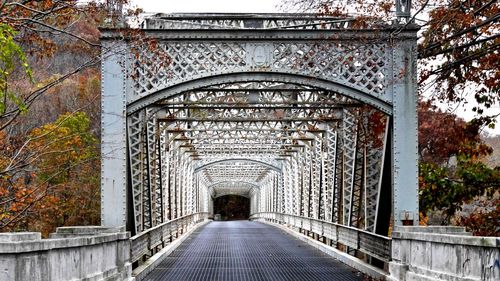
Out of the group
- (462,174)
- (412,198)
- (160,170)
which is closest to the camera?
(412,198)

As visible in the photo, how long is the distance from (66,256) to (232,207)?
115m

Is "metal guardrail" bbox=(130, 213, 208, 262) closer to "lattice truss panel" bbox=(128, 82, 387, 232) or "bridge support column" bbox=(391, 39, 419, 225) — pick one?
"lattice truss panel" bbox=(128, 82, 387, 232)

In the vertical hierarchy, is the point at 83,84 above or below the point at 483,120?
above

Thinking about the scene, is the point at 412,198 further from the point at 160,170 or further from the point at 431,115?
the point at 431,115

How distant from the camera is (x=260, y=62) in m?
14.1

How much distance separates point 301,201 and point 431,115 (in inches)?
286


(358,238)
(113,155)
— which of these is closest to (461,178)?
(358,238)

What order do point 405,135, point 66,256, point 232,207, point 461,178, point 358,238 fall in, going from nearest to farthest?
point 66,256, point 405,135, point 358,238, point 461,178, point 232,207

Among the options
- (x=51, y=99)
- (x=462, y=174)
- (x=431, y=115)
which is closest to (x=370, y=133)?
(x=462, y=174)

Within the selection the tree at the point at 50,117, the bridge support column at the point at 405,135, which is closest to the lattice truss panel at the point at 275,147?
the bridge support column at the point at 405,135

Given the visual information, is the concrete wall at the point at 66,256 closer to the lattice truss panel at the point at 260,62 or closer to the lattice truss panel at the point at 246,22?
the lattice truss panel at the point at 260,62

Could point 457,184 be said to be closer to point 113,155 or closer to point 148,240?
point 148,240

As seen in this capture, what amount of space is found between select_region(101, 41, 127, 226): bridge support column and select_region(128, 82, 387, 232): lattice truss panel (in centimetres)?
70

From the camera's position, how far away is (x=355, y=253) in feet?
58.6
